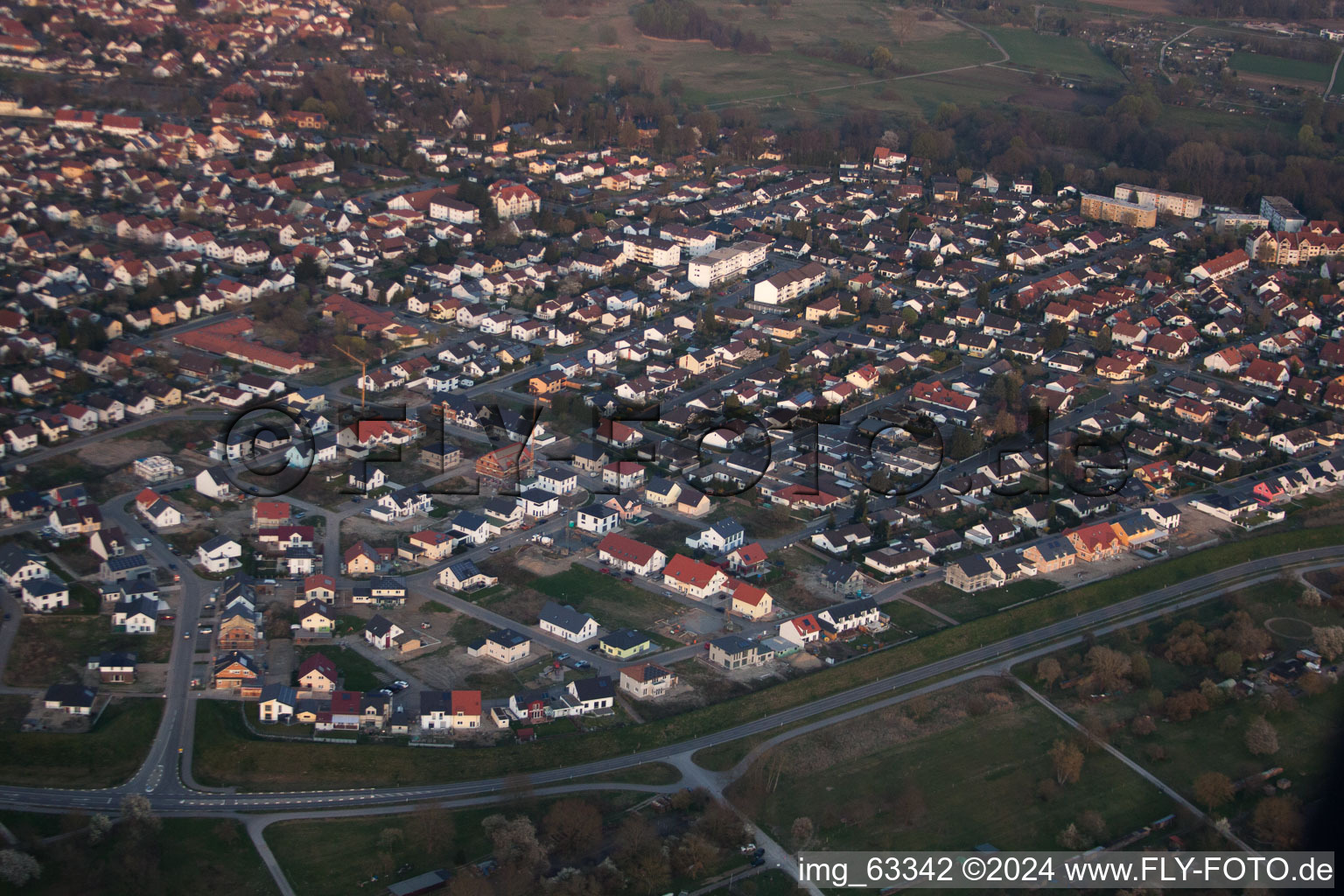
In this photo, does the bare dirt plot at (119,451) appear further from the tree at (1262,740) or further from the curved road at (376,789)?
the tree at (1262,740)

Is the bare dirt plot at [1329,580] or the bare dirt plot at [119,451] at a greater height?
the bare dirt plot at [1329,580]

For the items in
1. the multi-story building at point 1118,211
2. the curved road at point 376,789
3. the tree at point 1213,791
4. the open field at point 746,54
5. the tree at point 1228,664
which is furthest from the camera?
the open field at point 746,54

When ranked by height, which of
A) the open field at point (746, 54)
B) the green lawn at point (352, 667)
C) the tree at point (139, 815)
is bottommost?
the green lawn at point (352, 667)

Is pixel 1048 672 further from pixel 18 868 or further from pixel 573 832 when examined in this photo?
pixel 18 868

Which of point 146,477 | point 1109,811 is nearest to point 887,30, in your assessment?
point 146,477

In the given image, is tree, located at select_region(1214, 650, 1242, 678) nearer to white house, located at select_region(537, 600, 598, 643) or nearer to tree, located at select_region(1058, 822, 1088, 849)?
tree, located at select_region(1058, 822, 1088, 849)

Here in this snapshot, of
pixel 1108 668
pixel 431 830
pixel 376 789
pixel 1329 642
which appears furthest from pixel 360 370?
pixel 1329 642

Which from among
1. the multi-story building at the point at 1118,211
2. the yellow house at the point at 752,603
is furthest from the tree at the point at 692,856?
the multi-story building at the point at 1118,211
